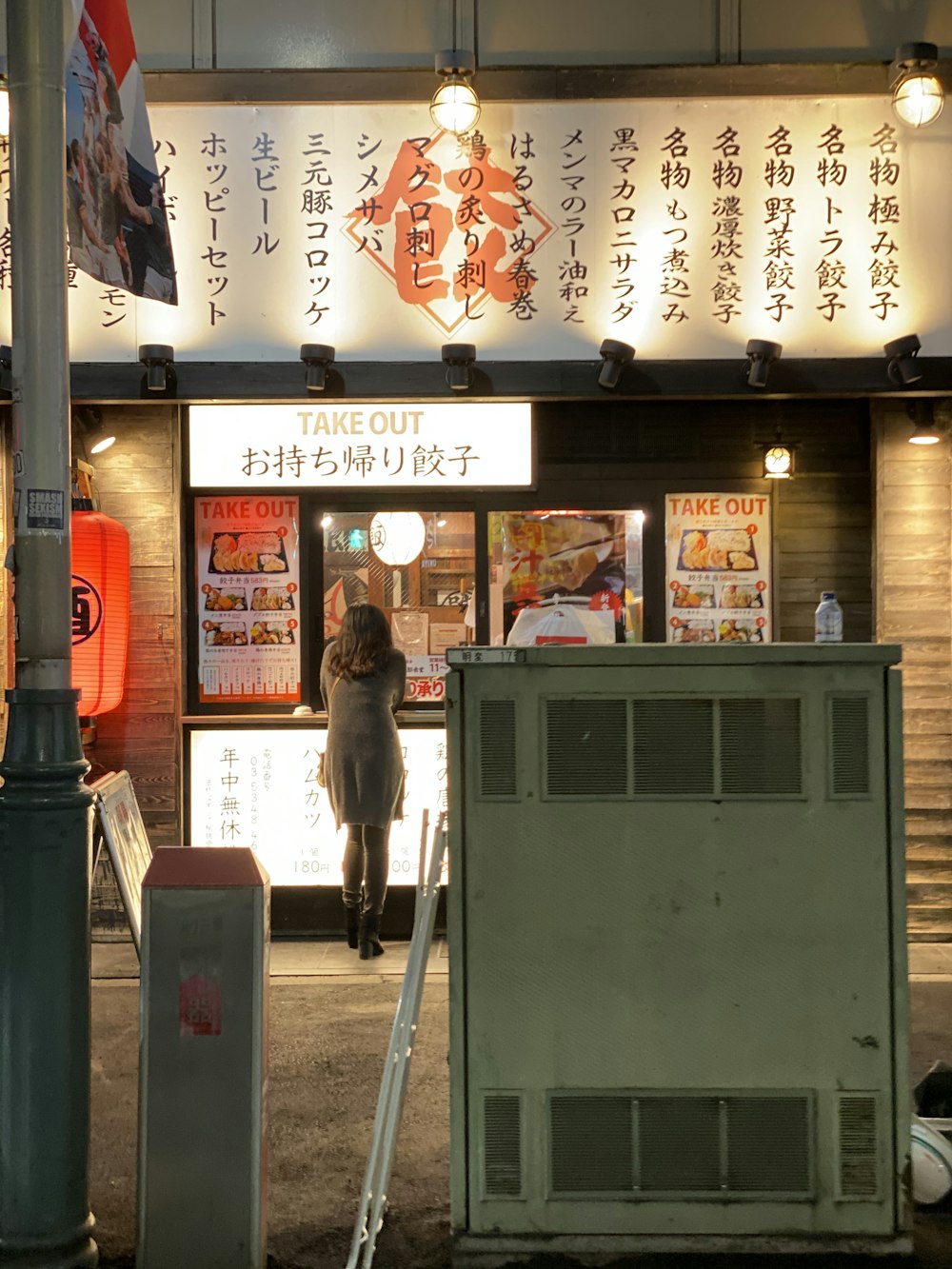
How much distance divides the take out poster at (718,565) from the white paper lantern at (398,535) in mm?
1764

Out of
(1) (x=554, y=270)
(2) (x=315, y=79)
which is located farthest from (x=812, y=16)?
(2) (x=315, y=79)

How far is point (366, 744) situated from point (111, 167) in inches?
162

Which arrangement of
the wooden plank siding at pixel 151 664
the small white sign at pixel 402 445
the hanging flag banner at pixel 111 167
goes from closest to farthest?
the hanging flag banner at pixel 111 167, the small white sign at pixel 402 445, the wooden plank siding at pixel 151 664

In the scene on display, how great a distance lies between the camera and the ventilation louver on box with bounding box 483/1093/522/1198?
4129 mm

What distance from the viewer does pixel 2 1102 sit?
4012 millimetres

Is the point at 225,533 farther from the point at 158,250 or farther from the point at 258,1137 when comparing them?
the point at 258,1137

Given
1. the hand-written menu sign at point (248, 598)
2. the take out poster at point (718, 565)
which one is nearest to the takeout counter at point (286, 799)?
the hand-written menu sign at point (248, 598)

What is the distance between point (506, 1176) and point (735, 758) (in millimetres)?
1581

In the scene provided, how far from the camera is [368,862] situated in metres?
8.12

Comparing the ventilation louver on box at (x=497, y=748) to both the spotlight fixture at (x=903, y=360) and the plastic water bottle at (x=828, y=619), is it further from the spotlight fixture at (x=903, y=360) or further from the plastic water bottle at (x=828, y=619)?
the spotlight fixture at (x=903, y=360)

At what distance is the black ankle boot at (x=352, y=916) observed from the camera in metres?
8.25

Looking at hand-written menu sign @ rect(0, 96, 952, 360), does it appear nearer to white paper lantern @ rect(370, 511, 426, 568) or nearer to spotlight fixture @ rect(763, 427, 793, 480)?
spotlight fixture @ rect(763, 427, 793, 480)

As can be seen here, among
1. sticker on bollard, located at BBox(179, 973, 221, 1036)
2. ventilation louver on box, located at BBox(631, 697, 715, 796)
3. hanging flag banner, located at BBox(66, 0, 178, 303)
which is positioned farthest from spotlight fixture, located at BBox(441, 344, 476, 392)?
sticker on bollard, located at BBox(179, 973, 221, 1036)

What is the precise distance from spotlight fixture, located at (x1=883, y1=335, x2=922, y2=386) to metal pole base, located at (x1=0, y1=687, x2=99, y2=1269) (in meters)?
5.88
